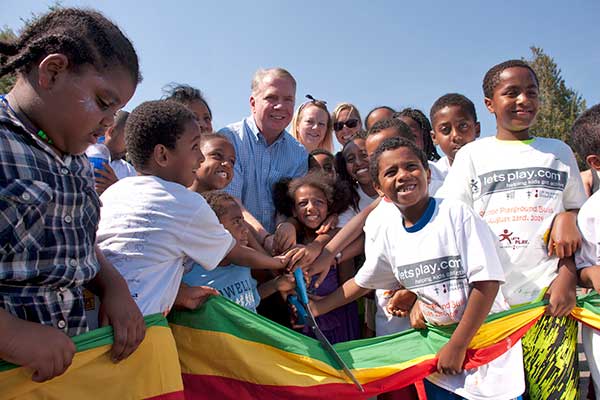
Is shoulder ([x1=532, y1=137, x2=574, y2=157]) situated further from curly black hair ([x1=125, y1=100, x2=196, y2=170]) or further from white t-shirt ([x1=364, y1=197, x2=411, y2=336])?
curly black hair ([x1=125, y1=100, x2=196, y2=170])

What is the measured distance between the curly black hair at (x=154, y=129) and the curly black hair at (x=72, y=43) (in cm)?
64

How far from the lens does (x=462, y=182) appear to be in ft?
9.94

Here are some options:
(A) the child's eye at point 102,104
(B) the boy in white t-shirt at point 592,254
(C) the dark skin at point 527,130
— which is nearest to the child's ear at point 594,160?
(B) the boy in white t-shirt at point 592,254

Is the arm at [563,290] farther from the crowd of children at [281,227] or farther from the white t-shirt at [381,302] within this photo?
the white t-shirt at [381,302]

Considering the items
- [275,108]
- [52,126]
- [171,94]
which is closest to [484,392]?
[52,126]

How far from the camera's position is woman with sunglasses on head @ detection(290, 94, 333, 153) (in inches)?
204

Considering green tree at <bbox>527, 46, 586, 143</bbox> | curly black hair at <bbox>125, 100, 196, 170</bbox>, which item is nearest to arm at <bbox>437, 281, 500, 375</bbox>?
curly black hair at <bbox>125, 100, 196, 170</bbox>

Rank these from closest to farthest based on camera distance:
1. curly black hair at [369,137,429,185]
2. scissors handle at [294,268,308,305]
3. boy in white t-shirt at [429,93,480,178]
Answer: curly black hair at [369,137,429,185]
scissors handle at [294,268,308,305]
boy in white t-shirt at [429,93,480,178]

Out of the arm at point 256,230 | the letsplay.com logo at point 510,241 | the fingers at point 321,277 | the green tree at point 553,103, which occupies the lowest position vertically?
the fingers at point 321,277

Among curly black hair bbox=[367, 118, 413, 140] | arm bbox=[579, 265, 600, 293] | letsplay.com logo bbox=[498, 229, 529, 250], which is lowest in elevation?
arm bbox=[579, 265, 600, 293]

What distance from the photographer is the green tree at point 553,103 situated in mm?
26763

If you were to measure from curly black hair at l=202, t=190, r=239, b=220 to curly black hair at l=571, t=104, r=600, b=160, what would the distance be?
7.72ft

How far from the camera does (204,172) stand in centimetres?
317

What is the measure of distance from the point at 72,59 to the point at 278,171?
97.7 inches
